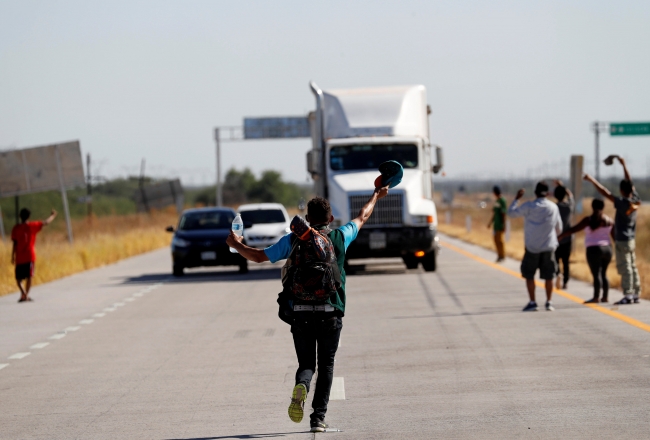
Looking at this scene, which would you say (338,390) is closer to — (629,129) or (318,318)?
(318,318)

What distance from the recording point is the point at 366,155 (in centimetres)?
2509

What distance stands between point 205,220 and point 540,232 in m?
15.0

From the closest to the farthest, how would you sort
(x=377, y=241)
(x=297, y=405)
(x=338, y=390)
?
1. (x=297, y=405)
2. (x=338, y=390)
3. (x=377, y=241)

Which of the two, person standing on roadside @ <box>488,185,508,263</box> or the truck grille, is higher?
the truck grille

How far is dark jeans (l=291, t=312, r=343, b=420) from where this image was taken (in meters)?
7.92

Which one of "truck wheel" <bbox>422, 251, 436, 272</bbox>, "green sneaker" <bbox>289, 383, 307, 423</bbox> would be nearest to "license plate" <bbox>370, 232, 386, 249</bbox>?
"truck wheel" <bbox>422, 251, 436, 272</bbox>

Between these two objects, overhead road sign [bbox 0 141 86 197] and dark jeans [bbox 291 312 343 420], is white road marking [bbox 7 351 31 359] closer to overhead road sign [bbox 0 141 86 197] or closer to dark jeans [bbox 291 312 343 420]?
dark jeans [bbox 291 312 343 420]

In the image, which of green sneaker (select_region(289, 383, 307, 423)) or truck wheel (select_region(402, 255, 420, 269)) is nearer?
green sneaker (select_region(289, 383, 307, 423))

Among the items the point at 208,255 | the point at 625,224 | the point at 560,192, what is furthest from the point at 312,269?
the point at 208,255

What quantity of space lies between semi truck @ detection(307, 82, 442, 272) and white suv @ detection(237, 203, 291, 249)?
15.5 ft

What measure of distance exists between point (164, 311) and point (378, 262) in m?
13.0

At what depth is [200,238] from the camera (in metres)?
27.0

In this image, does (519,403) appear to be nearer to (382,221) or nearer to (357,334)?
(357,334)

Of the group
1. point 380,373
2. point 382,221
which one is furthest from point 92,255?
point 380,373
